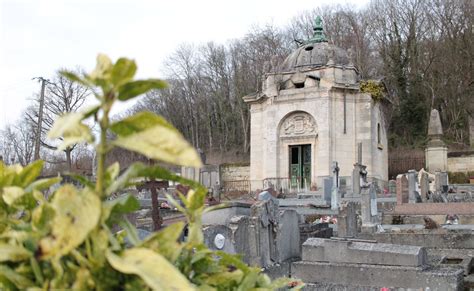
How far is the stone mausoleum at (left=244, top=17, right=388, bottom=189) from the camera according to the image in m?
28.8

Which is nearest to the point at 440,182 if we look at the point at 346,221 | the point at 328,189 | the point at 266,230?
the point at 328,189

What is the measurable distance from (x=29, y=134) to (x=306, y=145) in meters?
33.3

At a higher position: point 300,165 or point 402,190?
point 300,165

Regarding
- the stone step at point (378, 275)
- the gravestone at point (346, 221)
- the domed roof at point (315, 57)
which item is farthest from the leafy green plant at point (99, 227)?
the domed roof at point (315, 57)

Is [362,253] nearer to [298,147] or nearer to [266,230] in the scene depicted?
[266,230]

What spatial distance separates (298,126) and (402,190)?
11010mm

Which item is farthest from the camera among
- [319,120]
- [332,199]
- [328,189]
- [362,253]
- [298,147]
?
[298,147]

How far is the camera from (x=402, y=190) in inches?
749

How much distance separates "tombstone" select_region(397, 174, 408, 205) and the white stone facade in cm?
838

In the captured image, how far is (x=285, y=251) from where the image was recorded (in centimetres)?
933

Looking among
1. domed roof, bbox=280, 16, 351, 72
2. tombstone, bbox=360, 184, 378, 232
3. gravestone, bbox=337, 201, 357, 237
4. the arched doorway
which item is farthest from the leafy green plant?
domed roof, bbox=280, 16, 351, 72

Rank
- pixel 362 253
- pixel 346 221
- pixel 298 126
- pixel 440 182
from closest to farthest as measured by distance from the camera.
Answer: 1. pixel 362 253
2. pixel 346 221
3. pixel 440 182
4. pixel 298 126

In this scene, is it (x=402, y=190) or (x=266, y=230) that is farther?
(x=402, y=190)

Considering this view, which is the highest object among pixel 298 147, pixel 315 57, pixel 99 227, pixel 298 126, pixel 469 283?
pixel 315 57
